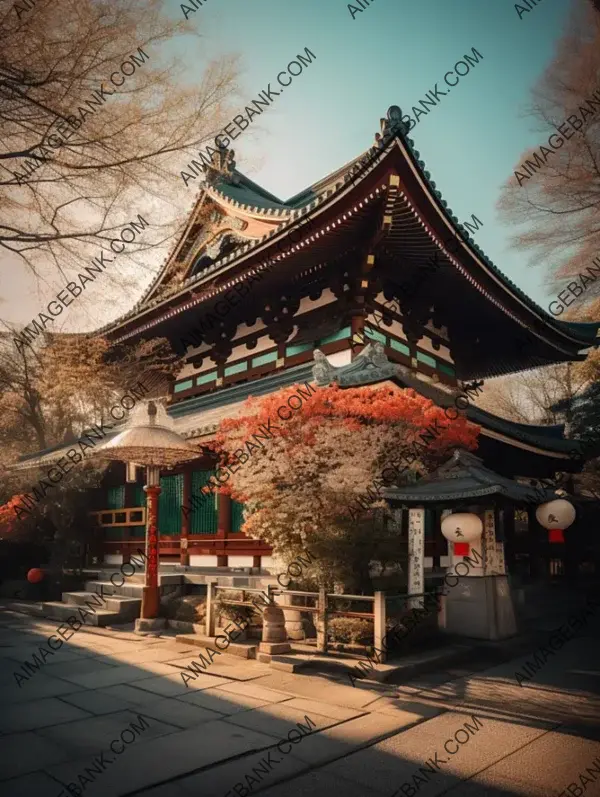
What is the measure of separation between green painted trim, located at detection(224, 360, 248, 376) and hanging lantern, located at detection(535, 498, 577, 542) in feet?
26.8

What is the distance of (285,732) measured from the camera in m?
4.81

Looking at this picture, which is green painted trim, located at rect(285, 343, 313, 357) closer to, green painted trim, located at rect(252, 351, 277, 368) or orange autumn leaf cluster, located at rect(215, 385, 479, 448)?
green painted trim, located at rect(252, 351, 277, 368)

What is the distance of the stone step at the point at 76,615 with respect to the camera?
34.5 feet

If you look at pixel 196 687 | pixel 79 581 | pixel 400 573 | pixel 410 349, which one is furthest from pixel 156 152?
pixel 79 581

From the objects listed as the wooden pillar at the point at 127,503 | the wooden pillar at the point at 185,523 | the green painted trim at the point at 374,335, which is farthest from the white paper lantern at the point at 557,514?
the wooden pillar at the point at 127,503

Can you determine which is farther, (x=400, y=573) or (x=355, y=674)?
(x=400, y=573)

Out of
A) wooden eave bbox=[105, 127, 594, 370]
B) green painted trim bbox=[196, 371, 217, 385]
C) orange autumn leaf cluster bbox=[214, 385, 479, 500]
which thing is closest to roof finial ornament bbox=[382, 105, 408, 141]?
wooden eave bbox=[105, 127, 594, 370]

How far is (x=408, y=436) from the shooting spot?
28.9 feet

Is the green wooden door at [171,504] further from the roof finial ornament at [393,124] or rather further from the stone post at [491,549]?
the roof finial ornament at [393,124]

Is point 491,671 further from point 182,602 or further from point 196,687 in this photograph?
point 182,602

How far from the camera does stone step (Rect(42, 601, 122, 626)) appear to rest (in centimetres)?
1052

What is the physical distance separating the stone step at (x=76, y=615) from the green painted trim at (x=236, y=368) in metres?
6.92

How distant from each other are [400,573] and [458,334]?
9032mm

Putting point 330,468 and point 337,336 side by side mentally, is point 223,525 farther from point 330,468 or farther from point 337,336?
point 330,468
